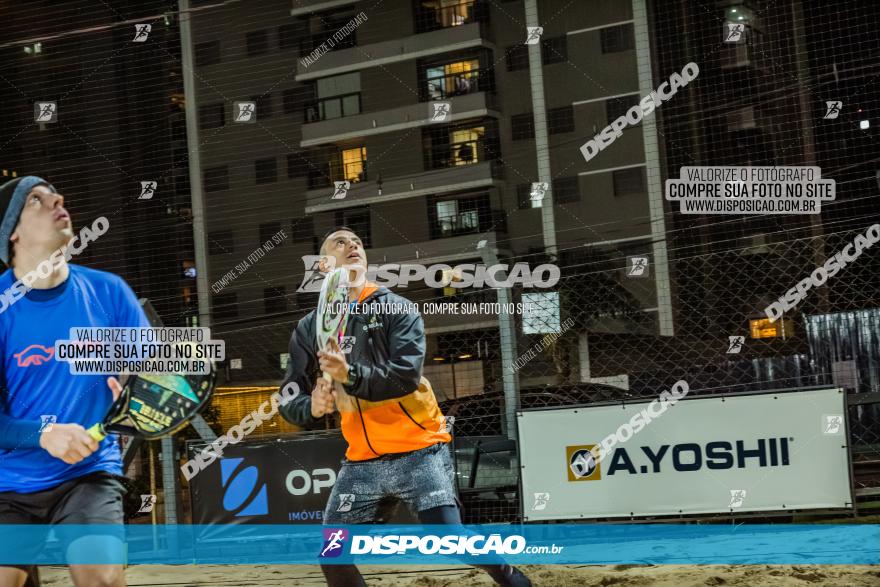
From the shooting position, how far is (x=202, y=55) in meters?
6.82

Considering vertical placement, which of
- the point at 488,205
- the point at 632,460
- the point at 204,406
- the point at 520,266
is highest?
the point at 488,205

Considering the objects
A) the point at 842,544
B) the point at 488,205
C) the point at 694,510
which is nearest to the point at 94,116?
the point at 488,205

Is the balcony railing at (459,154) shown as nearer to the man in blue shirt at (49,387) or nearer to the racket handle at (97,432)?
the man in blue shirt at (49,387)

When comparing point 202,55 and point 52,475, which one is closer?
point 52,475

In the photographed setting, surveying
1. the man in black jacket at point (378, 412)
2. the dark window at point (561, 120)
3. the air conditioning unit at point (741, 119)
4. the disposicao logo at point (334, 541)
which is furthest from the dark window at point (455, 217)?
the air conditioning unit at point (741, 119)

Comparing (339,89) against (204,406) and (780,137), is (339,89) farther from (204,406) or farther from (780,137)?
(780,137)

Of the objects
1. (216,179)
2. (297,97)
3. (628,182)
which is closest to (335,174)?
(297,97)

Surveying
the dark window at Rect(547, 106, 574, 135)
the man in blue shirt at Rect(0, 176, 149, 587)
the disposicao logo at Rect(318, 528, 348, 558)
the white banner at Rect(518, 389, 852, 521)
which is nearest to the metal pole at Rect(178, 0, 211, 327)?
the man in blue shirt at Rect(0, 176, 149, 587)

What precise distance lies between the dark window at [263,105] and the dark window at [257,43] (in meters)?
0.27

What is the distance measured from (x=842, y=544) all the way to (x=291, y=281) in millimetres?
3490

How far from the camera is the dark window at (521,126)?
717 centimetres

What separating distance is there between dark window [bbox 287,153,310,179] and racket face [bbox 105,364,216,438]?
138 centimetres

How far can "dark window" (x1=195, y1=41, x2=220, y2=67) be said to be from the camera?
6809 mm

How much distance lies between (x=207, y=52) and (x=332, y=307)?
229 centimetres
